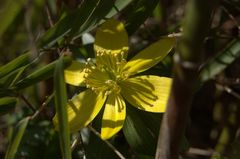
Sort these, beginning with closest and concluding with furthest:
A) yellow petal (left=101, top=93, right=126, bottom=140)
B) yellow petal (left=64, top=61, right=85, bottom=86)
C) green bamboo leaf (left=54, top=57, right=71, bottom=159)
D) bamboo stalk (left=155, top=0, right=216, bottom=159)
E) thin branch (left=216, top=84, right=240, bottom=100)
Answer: bamboo stalk (left=155, top=0, right=216, bottom=159), green bamboo leaf (left=54, top=57, right=71, bottom=159), yellow petal (left=101, top=93, right=126, bottom=140), yellow petal (left=64, top=61, right=85, bottom=86), thin branch (left=216, top=84, right=240, bottom=100)

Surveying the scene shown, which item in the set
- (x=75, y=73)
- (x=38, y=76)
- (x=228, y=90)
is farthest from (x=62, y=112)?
(x=228, y=90)

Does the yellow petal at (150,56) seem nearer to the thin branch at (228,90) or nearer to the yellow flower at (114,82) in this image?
the yellow flower at (114,82)

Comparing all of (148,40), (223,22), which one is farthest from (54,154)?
(223,22)

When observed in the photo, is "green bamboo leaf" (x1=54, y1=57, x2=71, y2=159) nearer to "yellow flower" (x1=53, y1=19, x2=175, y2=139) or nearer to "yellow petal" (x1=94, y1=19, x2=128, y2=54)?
"yellow flower" (x1=53, y1=19, x2=175, y2=139)

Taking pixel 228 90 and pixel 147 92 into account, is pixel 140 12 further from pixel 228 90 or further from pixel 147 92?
pixel 228 90

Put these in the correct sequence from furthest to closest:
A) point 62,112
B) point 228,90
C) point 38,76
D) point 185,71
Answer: point 228,90
point 38,76
point 62,112
point 185,71

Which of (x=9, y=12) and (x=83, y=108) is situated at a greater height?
(x=9, y=12)

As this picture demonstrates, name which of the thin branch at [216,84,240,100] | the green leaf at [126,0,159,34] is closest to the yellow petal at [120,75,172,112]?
the green leaf at [126,0,159,34]
